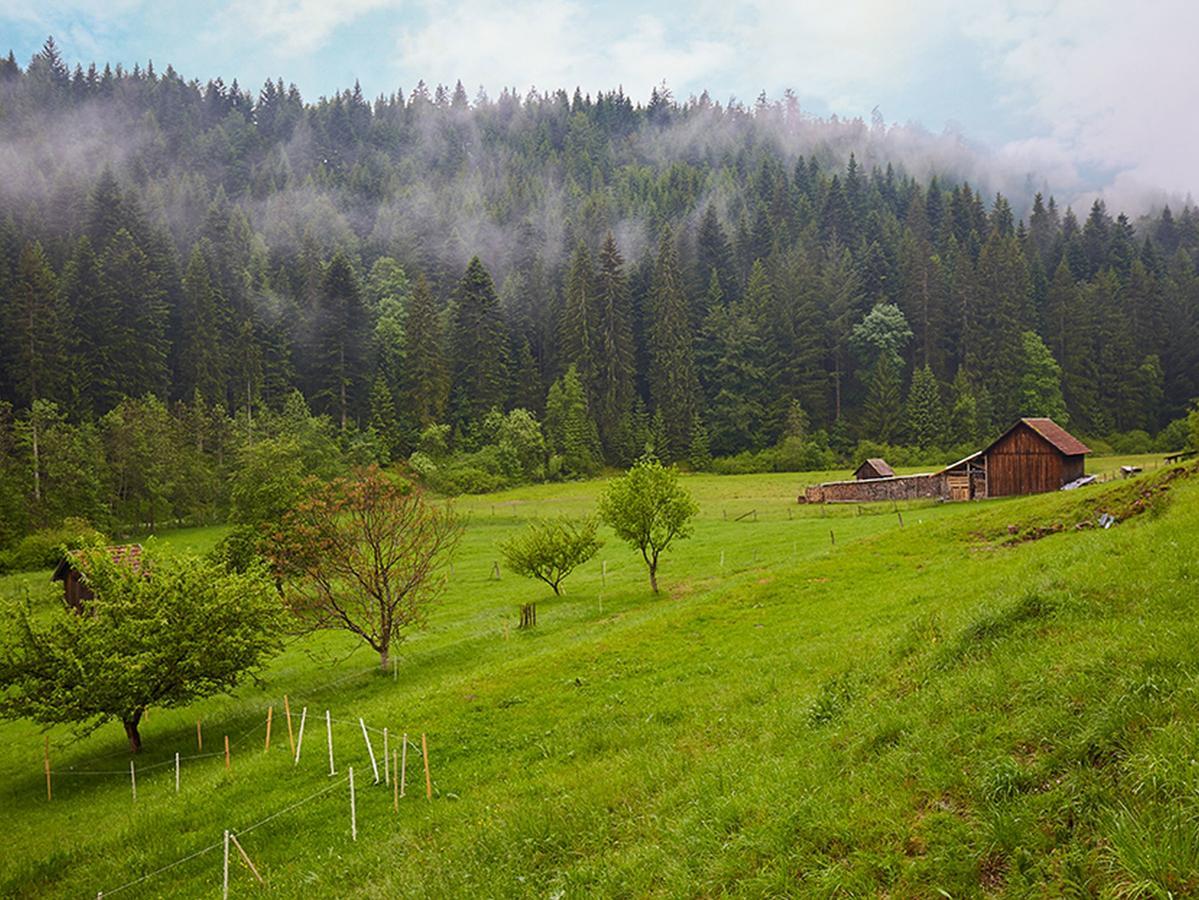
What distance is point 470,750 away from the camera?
1812 centimetres

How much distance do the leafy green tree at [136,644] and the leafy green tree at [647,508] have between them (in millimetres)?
19308

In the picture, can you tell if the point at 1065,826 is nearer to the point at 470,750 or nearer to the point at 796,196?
the point at 470,750

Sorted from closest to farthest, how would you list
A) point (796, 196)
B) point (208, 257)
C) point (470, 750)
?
point (470, 750) < point (208, 257) < point (796, 196)

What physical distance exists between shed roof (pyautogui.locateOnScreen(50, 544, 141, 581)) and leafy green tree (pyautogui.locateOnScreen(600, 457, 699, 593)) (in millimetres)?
24216

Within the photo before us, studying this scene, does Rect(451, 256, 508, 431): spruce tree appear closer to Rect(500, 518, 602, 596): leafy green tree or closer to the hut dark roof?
Rect(500, 518, 602, 596): leafy green tree

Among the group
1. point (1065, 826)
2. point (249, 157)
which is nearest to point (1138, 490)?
point (1065, 826)

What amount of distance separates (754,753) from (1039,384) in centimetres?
11789

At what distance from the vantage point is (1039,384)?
353 ft

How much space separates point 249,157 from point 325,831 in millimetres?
222633

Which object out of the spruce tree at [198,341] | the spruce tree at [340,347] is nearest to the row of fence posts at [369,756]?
the spruce tree at [198,341]

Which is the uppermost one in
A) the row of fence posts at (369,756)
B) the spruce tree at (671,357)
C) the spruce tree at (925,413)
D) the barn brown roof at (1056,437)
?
the spruce tree at (671,357)

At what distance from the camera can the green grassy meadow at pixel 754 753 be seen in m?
7.43

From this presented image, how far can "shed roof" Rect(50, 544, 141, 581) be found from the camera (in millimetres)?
29353

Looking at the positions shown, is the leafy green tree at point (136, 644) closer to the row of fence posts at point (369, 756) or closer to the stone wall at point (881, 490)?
the row of fence posts at point (369, 756)
